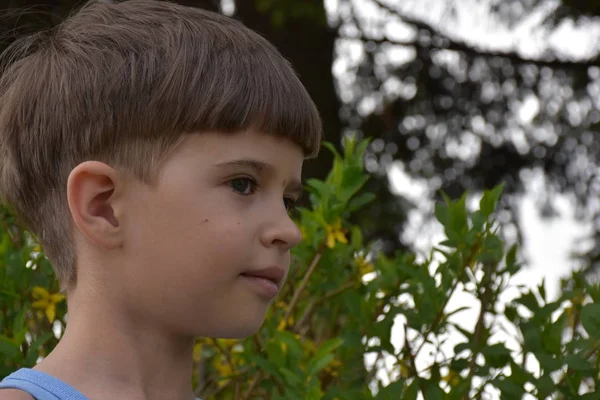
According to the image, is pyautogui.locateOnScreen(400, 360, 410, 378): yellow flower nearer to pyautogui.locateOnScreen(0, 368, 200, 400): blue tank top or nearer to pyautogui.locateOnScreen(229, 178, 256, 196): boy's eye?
pyautogui.locateOnScreen(229, 178, 256, 196): boy's eye

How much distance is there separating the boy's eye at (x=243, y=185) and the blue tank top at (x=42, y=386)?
452 mm

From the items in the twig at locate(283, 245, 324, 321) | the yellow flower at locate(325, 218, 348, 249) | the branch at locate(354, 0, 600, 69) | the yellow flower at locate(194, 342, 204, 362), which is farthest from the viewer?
the branch at locate(354, 0, 600, 69)

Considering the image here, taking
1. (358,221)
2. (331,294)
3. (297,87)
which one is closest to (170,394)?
(297,87)

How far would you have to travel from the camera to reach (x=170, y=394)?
1851mm

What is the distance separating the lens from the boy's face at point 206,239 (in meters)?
1.72

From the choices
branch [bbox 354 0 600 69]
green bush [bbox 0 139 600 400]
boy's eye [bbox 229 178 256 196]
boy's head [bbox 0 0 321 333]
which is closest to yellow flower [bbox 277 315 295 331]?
green bush [bbox 0 139 600 400]

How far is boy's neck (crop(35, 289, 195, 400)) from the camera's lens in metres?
1.74

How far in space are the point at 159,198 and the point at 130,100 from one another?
0.65 feet

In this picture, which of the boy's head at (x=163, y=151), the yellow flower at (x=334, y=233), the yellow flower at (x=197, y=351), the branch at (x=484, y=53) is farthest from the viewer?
the branch at (x=484, y=53)

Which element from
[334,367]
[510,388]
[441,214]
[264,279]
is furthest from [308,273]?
[264,279]

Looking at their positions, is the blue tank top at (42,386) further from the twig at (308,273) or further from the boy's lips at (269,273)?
the twig at (308,273)

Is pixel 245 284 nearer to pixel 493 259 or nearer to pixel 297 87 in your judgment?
pixel 297 87

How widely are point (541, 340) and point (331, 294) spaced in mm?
627

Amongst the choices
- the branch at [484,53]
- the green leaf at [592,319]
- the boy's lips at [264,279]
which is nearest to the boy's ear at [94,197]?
the boy's lips at [264,279]
